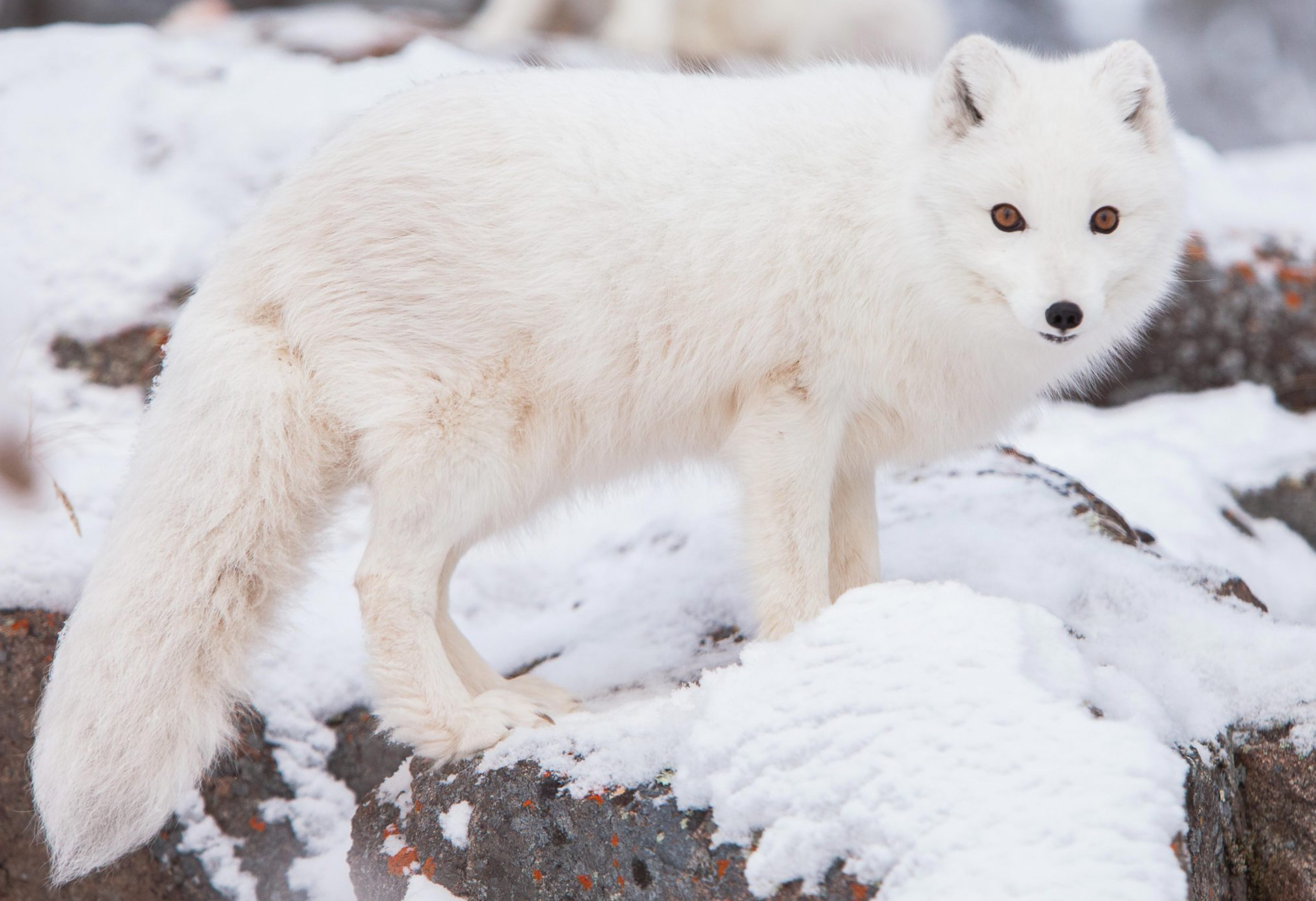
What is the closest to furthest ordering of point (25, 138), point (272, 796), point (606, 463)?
1. point (606, 463)
2. point (272, 796)
3. point (25, 138)

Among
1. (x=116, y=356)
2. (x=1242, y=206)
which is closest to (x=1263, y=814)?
(x=116, y=356)

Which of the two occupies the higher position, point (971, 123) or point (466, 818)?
point (971, 123)

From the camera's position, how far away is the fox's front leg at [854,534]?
2752mm

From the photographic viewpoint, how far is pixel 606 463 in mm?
2631

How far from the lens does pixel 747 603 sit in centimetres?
300

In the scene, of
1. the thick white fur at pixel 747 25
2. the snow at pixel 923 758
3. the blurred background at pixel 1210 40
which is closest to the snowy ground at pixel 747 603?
the snow at pixel 923 758

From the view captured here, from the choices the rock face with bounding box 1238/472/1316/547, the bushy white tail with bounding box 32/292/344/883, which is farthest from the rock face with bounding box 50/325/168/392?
the rock face with bounding box 1238/472/1316/547

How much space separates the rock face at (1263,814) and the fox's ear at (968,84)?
1272mm

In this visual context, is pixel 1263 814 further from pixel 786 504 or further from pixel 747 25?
pixel 747 25

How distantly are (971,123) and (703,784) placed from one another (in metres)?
1.39

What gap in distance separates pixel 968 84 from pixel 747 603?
142cm

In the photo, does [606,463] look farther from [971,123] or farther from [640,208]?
[971,123]

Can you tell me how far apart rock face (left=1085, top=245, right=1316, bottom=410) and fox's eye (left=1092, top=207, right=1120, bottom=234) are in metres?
2.88

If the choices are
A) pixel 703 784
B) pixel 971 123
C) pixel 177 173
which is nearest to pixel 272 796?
pixel 703 784
